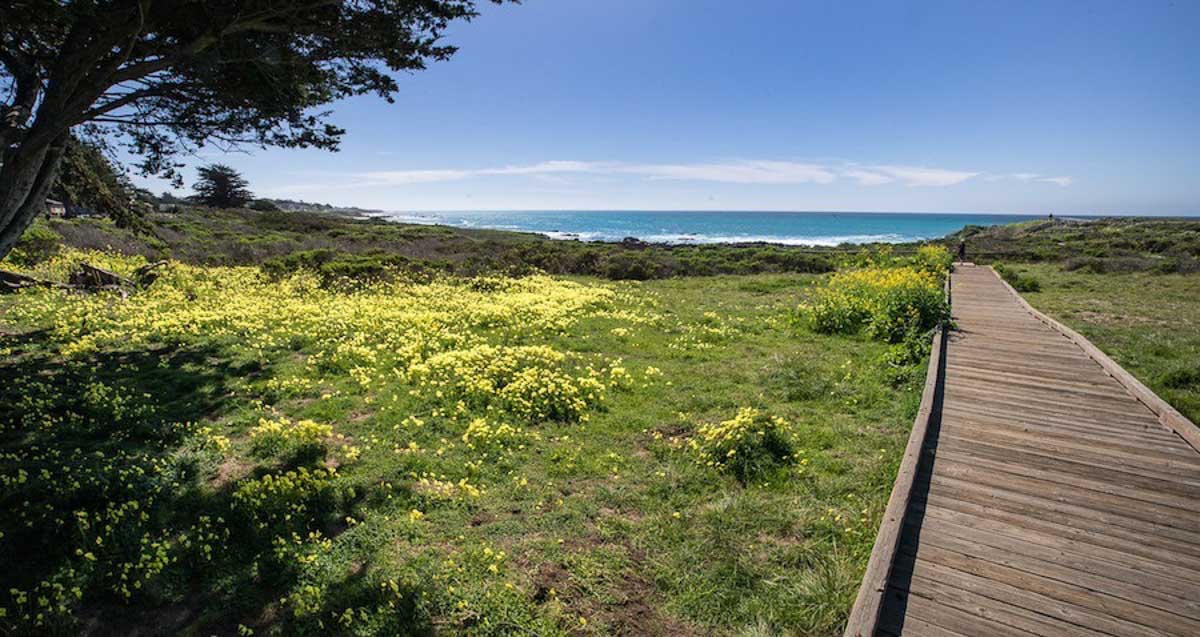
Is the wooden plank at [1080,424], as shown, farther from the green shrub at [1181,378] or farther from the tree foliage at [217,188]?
the tree foliage at [217,188]

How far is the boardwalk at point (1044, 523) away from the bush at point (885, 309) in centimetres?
462

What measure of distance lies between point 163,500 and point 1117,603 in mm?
8942

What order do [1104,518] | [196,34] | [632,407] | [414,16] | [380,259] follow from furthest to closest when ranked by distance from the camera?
[380,259]
[632,407]
[414,16]
[196,34]
[1104,518]

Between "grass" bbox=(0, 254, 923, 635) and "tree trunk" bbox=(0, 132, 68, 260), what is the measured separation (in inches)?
101

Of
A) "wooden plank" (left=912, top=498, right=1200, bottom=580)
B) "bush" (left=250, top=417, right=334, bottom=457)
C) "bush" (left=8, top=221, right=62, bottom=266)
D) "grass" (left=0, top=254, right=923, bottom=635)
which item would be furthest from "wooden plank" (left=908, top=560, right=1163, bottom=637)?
"bush" (left=8, top=221, right=62, bottom=266)

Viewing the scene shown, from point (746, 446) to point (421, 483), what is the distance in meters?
4.18

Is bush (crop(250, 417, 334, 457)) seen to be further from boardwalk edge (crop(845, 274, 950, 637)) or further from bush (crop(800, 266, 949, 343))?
bush (crop(800, 266, 949, 343))

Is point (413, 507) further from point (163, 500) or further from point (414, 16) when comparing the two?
point (414, 16)

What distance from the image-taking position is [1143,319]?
1684cm

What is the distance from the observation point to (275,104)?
871 cm

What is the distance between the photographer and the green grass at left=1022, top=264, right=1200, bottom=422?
10.1 metres

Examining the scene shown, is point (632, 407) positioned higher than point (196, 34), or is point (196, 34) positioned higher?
point (196, 34)

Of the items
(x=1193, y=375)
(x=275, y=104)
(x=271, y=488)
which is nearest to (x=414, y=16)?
(x=275, y=104)

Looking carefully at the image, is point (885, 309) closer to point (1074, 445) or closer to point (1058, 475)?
point (1074, 445)
